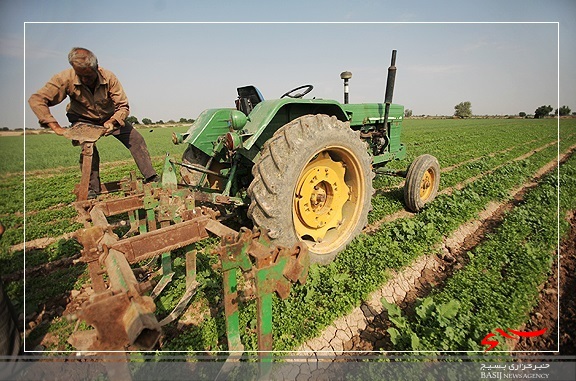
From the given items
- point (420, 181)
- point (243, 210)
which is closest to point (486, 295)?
point (420, 181)

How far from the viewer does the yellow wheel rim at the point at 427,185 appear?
16.6 ft

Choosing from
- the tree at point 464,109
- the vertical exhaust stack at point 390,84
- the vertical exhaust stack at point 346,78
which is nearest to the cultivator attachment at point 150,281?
the vertical exhaust stack at point 346,78

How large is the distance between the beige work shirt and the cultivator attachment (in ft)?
3.43

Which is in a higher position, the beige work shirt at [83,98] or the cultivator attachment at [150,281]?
the beige work shirt at [83,98]

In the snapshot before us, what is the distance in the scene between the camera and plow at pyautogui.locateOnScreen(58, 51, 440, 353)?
1311mm

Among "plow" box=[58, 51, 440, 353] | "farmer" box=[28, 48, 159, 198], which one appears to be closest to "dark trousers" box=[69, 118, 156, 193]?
"farmer" box=[28, 48, 159, 198]

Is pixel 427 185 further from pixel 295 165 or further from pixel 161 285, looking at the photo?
pixel 161 285

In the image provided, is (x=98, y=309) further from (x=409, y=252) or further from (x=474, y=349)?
(x=409, y=252)

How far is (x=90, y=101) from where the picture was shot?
3160 mm

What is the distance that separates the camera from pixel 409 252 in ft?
11.6

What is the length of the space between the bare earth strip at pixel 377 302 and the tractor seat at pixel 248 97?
8.50 feet

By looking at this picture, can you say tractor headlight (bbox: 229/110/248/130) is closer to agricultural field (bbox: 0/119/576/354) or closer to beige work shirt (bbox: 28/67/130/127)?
agricultural field (bbox: 0/119/576/354)

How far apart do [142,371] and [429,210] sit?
14.0ft

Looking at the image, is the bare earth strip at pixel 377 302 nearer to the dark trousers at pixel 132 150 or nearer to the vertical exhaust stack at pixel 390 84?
the vertical exhaust stack at pixel 390 84
